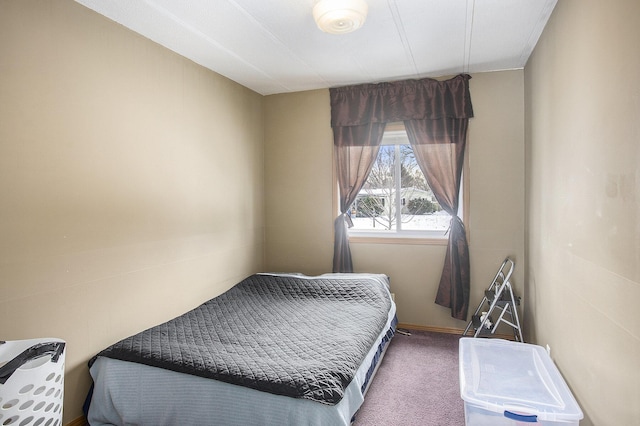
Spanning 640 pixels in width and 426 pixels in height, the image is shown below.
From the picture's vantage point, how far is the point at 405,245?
12.0 ft

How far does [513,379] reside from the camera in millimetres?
1993

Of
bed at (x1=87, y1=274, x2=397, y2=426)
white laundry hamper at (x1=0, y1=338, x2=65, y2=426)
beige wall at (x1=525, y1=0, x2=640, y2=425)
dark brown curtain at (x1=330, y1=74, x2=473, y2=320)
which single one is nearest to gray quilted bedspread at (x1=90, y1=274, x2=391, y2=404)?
bed at (x1=87, y1=274, x2=397, y2=426)

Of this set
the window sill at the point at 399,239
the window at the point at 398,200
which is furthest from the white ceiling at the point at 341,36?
the window sill at the point at 399,239

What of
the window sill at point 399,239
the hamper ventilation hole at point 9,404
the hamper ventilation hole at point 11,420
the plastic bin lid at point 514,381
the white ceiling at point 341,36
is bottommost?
the plastic bin lid at point 514,381

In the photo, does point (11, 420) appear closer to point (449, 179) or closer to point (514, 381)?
point (514, 381)

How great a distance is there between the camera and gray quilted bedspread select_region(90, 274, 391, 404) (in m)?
1.81

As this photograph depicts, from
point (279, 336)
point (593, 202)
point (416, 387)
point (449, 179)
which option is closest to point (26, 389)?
point (279, 336)

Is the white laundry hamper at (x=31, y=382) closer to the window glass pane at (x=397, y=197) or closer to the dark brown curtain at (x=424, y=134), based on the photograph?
the dark brown curtain at (x=424, y=134)

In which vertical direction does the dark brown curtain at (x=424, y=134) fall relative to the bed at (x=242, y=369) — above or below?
above

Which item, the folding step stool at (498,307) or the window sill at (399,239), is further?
the window sill at (399,239)

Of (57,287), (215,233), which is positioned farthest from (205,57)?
(57,287)

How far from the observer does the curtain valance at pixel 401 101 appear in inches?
134

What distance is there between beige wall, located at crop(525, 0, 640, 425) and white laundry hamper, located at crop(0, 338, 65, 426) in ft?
7.44

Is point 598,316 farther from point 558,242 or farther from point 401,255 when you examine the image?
point 401,255
